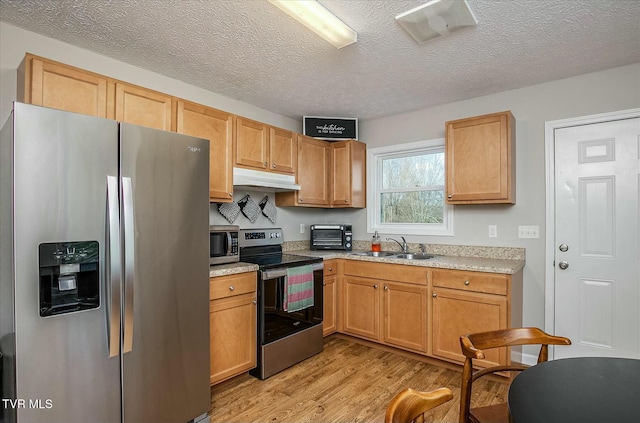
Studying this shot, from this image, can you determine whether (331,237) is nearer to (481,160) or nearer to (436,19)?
(481,160)

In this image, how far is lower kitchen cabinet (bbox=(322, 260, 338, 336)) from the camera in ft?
10.7

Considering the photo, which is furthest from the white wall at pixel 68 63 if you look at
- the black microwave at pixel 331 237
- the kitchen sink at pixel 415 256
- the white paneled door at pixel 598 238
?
the white paneled door at pixel 598 238

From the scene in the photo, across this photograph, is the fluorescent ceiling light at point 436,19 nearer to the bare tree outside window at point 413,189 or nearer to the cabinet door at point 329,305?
the bare tree outside window at point 413,189

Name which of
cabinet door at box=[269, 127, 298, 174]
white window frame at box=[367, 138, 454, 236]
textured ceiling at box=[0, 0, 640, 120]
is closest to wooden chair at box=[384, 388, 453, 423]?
textured ceiling at box=[0, 0, 640, 120]

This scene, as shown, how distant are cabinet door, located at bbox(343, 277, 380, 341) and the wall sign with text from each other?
1638mm

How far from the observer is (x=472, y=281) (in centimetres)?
259

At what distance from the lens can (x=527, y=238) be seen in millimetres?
2912

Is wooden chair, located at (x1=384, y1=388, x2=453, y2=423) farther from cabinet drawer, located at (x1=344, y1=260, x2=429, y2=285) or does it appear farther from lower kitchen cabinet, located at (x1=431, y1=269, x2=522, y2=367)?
cabinet drawer, located at (x1=344, y1=260, x2=429, y2=285)

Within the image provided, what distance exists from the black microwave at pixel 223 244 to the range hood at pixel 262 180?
44cm

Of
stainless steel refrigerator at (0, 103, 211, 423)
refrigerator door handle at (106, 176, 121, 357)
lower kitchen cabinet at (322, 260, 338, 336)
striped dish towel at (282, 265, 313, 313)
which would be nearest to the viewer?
stainless steel refrigerator at (0, 103, 211, 423)

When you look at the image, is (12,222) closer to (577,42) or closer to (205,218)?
(205,218)

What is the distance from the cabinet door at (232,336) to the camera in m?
2.31

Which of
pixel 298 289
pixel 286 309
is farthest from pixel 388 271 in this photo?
pixel 286 309

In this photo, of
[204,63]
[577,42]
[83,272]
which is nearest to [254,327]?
[83,272]
